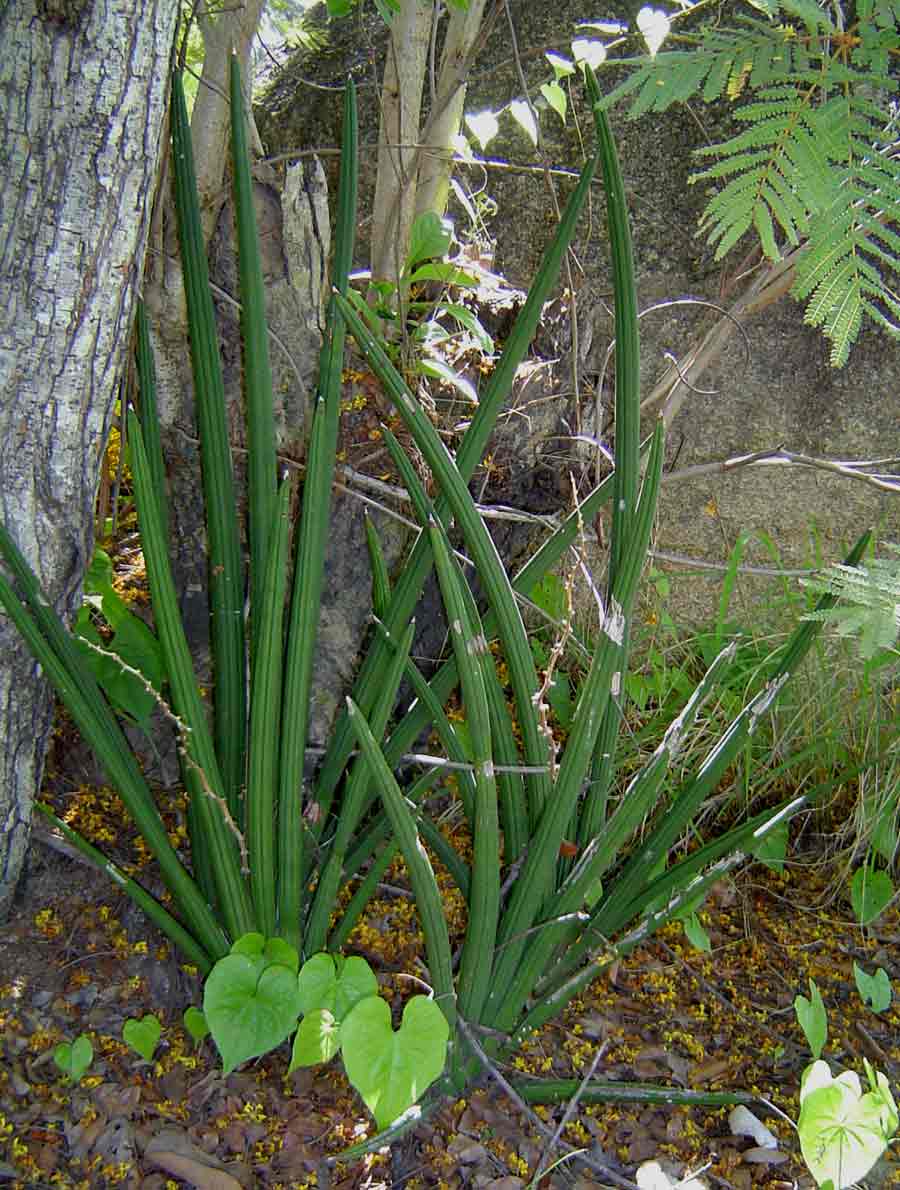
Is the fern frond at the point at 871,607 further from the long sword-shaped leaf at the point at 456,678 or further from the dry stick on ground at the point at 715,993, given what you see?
the dry stick on ground at the point at 715,993

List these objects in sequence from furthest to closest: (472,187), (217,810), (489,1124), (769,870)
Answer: (472,187) → (769,870) → (489,1124) → (217,810)

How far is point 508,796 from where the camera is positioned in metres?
1.43

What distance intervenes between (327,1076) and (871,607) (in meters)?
1.00

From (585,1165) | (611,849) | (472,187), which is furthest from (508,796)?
(472,187)

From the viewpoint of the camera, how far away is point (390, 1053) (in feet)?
4.06

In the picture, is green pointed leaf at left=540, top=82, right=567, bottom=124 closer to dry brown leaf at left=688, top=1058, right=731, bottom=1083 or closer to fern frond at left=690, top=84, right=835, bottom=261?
fern frond at left=690, top=84, right=835, bottom=261

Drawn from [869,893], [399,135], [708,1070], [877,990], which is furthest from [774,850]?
[399,135]

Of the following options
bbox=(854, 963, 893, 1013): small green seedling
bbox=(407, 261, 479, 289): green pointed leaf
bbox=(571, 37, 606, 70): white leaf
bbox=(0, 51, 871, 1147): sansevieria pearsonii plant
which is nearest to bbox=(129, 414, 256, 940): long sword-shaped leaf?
bbox=(0, 51, 871, 1147): sansevieria pearsonii plant

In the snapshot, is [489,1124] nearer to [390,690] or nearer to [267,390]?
[390,690]

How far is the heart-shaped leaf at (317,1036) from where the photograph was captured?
1.32m

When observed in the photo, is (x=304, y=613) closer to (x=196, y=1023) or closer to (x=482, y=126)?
(x=196, y=1023)

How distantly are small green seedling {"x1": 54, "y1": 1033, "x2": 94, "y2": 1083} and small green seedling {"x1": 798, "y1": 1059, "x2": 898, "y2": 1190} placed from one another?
942 mm

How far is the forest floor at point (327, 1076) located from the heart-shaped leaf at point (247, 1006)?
0.63 feet

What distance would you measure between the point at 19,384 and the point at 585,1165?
4.34ft
